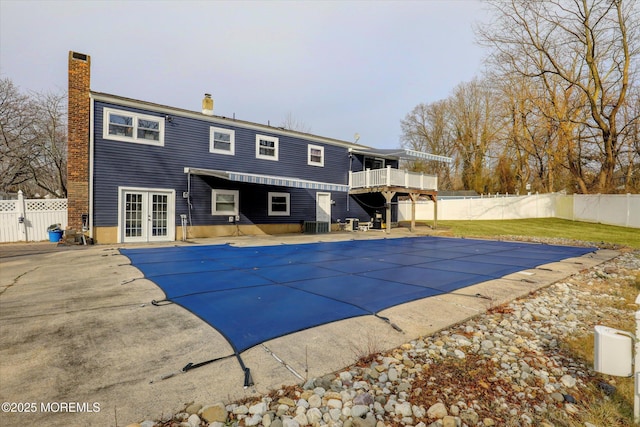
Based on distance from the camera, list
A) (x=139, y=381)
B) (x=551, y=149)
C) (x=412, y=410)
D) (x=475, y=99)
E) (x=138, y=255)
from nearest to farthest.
Answer: (x=412, y=410), (x=139, y=381), (x=138, y=255), (x=551, y=149), (x=475, y=99)

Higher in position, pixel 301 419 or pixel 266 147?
pixel 266 147

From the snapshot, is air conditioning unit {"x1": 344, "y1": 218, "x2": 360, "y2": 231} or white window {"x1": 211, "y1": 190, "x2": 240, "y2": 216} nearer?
white window {"x1": 211, "y1": 190, "x2": 240, "y2": 216}

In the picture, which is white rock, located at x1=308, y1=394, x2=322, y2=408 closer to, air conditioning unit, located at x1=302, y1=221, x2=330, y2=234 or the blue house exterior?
the blue house exterior

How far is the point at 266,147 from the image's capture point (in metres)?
15.4

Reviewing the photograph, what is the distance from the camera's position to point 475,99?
3325 centimetres

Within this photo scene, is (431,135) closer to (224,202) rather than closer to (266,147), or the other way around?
(266,147)

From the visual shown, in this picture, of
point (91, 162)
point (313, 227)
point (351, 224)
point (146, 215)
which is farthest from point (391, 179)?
point (91, 162)

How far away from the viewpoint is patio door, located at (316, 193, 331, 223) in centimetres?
1758

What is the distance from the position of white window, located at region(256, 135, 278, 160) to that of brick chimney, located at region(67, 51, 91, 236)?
6692 millimetres

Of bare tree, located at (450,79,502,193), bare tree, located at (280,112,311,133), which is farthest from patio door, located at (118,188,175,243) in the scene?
bare tree, located at (450,79,502,193)

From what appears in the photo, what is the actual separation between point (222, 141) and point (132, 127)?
3.56 metres

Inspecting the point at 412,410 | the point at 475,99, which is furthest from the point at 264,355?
the point at 475,99

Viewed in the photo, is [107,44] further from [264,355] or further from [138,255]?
[264,355]

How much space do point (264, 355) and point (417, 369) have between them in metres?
1.36
